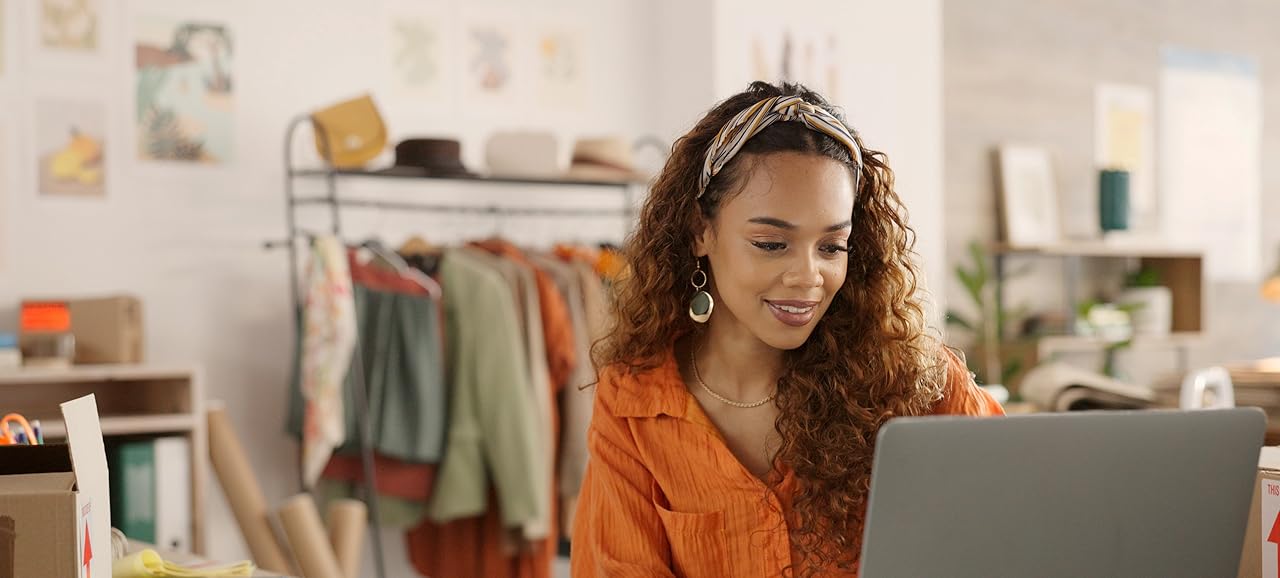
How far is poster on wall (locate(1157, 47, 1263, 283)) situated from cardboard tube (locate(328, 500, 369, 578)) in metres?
4.27

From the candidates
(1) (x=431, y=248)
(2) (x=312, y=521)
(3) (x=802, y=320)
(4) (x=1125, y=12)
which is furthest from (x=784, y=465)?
(4) (x=1125, y=12)

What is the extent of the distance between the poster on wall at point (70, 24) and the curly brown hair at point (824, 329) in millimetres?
2336

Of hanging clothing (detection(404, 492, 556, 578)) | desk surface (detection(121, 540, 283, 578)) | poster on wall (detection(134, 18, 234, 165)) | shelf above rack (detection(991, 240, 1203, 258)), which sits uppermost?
poster on wall (detection(134, 18, 234, 165))

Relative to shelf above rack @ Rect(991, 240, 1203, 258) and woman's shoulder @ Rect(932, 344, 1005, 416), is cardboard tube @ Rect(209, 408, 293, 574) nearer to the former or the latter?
woman's shoulder @ Rect(932, 344, 1005, 416)

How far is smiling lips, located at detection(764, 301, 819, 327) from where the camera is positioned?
1488mm

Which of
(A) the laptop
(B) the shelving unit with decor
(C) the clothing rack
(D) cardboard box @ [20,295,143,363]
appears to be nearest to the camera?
(A) the laptop

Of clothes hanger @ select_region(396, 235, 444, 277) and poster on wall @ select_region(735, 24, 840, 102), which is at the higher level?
poster on wall @ select_region(735, 24, 840, 102)

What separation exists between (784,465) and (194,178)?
8.35 ft

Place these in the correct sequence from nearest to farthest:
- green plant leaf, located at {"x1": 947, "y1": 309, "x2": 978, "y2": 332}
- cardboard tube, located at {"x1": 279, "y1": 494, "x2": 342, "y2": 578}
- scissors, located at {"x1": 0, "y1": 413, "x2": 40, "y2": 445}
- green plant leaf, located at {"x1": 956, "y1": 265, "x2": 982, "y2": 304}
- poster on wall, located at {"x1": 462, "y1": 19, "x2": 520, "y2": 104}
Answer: scissors, located at {"x1": 0, "y1": 413, "x2": 40, "y2": 445}
cardboard tube, located at {"x1": 279, "y1": 494, "x2": 342, "y2": 578}
poster on wall, located at {"x1": 462, "y1": 19, "x2": 520, "y2": 104}
green plant leaf, located at {"x1": 956, "y1": 265, "x2": 982, "y2": 304}
green plant leaf, located at {"x1": 947, "y1": 309, "x2": 978, "y2": 332}

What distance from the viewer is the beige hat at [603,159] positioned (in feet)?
12.6

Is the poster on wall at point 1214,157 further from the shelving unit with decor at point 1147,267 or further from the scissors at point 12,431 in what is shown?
the scissors at point 12,431

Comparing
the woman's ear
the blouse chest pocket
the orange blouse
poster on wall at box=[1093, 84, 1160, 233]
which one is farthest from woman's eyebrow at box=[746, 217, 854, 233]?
poster on wall at box=[1093, 84, 1160, 233]

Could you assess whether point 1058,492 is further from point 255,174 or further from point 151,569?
point 255,174

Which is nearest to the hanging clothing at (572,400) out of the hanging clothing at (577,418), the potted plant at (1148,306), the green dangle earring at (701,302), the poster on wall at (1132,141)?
the hanging clothing at (577,418)
